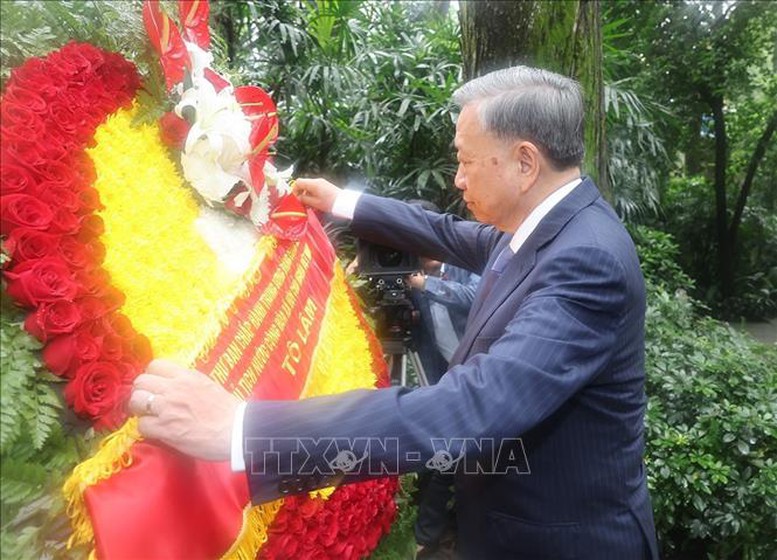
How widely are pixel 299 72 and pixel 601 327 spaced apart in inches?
159

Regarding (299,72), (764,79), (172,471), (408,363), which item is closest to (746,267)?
(764,79)

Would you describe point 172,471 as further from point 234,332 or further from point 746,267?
point 746,267

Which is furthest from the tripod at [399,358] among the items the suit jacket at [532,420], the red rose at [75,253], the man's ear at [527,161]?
the red rose at [75,253]

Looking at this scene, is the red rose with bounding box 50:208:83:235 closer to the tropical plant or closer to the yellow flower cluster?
the yellow flower cluster

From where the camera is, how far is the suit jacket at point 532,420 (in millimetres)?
1117

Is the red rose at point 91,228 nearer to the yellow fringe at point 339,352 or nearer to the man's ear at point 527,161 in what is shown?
the yellow fringe at point 339,352

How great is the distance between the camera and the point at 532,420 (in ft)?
3.90

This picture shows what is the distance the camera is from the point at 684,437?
2711 mm

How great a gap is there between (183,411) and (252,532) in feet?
1.00

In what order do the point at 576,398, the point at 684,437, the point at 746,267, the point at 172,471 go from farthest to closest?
the point at 746,267, the point at 684,437, the point at 576,398, the point at 172,471

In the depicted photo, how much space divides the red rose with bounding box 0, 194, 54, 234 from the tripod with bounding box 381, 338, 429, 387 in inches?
51.9

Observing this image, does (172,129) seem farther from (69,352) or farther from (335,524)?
(335,524)

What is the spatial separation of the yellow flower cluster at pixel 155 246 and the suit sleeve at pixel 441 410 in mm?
238

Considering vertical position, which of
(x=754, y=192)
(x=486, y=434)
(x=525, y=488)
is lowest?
(x=754, y=192)
